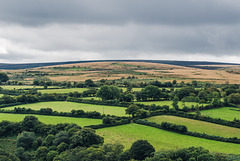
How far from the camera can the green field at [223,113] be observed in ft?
230

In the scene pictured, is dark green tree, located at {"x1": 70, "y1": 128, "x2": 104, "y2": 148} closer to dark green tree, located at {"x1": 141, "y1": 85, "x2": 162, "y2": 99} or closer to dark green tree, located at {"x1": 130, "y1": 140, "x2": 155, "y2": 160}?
dark green tree, located at {"x1": 130, "y1": 140, "x2": 155, "y2": 160}

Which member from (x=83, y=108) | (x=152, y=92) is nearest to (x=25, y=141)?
(x=83, y=108)

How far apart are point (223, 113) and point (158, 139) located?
3564cm

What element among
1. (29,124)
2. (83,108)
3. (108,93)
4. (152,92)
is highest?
(108,93)

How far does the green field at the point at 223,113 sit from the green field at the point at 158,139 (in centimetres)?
2284

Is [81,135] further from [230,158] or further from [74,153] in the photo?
[230,158]

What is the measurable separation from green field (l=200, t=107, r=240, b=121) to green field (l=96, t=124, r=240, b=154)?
22.8m

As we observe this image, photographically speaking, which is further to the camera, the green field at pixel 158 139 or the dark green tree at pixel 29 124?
the dark green tree at pixel 29 124

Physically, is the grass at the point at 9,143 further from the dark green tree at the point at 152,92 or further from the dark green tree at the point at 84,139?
the dark green tree at the point at 152,92

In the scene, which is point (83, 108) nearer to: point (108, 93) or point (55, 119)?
point (108, 93)

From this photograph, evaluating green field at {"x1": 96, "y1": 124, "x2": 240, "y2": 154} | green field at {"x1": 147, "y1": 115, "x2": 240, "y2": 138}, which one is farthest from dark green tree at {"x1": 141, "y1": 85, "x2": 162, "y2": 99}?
green field at {"x1": 96, "y1": 124, "x2": 240, "y2": 154}

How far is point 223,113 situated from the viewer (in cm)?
7412

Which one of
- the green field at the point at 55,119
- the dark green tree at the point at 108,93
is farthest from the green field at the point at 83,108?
the green field at the point at 55,119

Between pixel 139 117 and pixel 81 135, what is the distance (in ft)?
89.7
